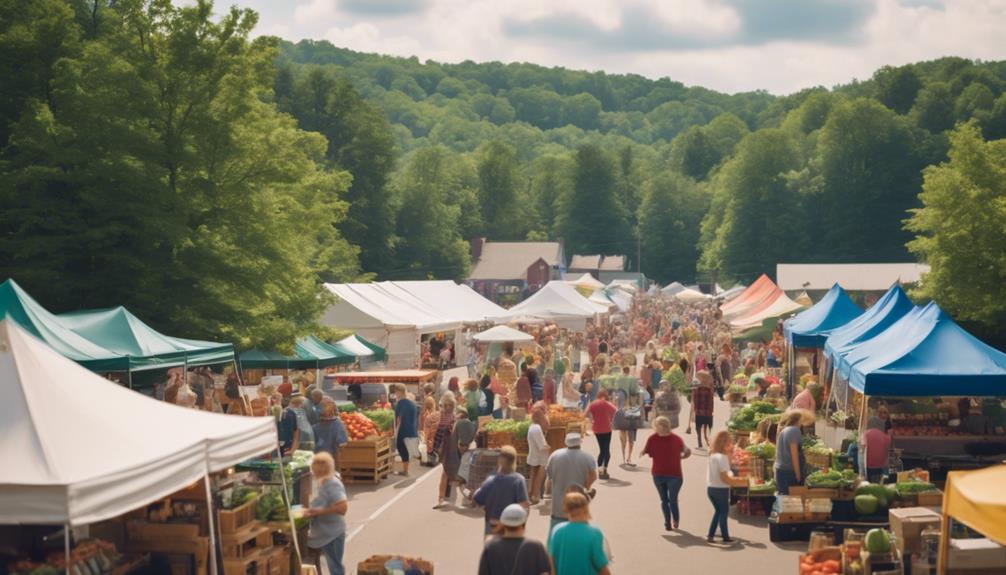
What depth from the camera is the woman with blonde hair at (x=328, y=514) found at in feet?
36.4

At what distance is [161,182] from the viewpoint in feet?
81.4

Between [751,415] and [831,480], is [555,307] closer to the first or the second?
[751,415]

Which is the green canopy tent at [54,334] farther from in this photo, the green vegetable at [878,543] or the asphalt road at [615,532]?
the green vegetable at [878,543]

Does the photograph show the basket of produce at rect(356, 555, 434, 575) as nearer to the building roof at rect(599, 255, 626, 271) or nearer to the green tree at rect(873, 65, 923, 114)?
the building roof at rect(599, 255, 626, 271)

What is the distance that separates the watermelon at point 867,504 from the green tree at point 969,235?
22.2 metres

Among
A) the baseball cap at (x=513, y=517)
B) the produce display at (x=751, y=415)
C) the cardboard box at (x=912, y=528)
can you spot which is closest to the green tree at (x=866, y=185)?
the produce display at (x=751, y=415)

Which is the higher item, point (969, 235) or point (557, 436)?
point (969, 235)

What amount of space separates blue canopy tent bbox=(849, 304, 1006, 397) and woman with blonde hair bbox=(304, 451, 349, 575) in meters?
7.64

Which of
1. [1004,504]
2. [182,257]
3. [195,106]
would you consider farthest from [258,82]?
[1004,504]

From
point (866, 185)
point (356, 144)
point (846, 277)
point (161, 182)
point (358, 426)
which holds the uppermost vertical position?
point (356, 144)

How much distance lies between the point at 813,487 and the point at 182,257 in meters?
15.7

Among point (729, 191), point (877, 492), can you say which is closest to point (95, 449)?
point (877, 492)

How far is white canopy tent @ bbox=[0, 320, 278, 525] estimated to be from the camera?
7789 mm

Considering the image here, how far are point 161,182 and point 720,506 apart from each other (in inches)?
588
